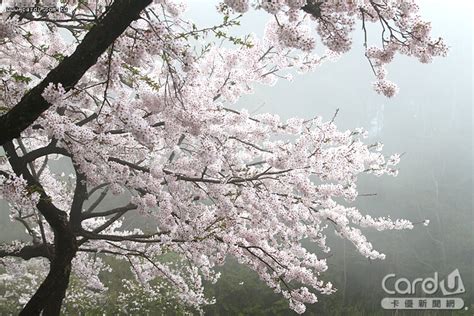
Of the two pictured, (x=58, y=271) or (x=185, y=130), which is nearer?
(x=185, y=130)

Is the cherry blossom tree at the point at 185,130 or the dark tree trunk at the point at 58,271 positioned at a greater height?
the cherry blossom tree at the point at 185,130

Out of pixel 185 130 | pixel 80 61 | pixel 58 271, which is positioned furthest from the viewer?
pixel 58 271

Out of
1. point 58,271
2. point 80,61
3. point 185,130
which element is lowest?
point 58,271

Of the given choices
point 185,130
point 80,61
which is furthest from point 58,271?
point 80,61

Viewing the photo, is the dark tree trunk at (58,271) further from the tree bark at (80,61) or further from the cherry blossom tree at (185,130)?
the tree bark at (80,61)

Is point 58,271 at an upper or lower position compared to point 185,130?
lower

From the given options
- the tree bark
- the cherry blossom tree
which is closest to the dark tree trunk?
the cherry blossom tree

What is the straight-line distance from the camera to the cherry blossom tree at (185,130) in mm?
3131

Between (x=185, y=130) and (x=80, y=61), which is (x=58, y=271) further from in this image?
(x=80, y=61)

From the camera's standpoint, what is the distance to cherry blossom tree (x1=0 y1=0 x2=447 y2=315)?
10.3 feet

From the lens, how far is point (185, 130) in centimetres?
472

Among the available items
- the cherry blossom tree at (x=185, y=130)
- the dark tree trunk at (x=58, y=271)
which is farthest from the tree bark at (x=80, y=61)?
the dark tree trunk at (x=58, y=271)

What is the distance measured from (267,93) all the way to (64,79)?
27628mm

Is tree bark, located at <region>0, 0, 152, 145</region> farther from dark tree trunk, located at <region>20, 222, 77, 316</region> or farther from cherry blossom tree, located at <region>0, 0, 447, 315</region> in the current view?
dark tree trunk, located at <region>20, 222, 77, 316</region>
